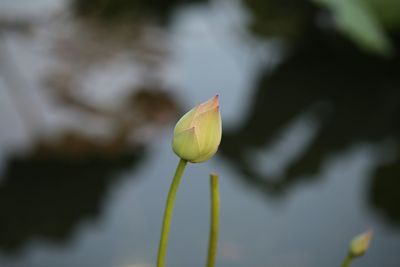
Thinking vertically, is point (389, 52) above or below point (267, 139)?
above

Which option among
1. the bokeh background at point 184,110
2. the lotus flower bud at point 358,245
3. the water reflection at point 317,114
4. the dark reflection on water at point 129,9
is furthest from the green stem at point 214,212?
the dark reflection on water at point 129,9

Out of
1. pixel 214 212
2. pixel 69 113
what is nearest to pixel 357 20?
pixel 69 113

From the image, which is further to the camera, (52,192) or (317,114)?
(317,114)

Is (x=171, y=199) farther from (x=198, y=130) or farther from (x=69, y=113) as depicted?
(x=69, y=113)

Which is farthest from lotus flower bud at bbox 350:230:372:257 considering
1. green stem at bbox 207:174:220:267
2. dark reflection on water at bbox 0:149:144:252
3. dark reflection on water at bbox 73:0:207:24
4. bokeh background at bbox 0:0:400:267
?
dark reflection on water at bbox 73:0:207:24

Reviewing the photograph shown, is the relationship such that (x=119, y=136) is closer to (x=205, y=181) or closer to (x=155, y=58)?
(x=205, y=181)

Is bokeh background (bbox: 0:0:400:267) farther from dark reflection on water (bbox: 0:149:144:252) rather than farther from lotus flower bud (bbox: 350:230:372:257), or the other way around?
lotus flower bud (bbox: 350:230:372:257)

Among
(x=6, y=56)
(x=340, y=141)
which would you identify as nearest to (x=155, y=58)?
(x=6, y=56)
